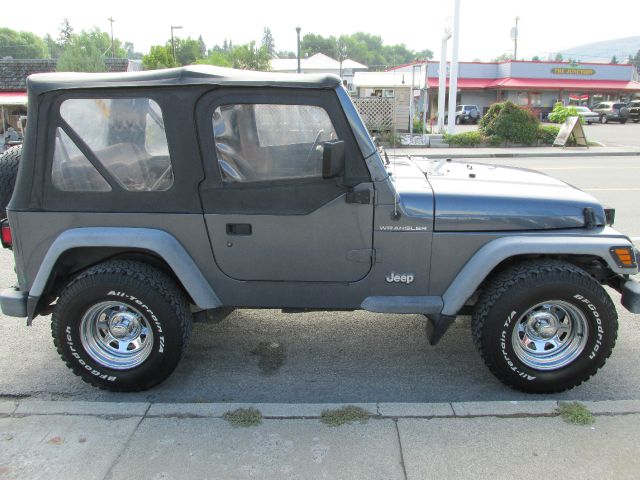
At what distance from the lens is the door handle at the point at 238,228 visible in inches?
129

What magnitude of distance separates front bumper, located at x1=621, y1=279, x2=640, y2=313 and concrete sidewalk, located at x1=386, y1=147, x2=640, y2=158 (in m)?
15.1

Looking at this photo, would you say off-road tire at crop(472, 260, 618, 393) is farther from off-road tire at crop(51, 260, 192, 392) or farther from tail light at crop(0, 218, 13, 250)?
tail light at crop(0, 218, 13, 250)

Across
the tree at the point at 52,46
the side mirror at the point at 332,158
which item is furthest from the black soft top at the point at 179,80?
the tree at the point at 52,46

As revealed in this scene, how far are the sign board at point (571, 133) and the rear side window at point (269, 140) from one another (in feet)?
66.3

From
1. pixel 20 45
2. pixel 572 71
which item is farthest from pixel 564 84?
pixel 20 45

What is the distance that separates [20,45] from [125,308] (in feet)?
331

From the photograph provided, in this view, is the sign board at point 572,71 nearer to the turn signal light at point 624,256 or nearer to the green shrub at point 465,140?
the green shrub at point 465,140

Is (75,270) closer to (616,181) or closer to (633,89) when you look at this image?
(616,181)

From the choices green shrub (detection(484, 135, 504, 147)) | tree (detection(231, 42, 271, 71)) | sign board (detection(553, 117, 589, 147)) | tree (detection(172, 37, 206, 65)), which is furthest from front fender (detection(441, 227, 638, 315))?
tree (detection(172, 37, 206, 65))

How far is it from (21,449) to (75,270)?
3.74 ft

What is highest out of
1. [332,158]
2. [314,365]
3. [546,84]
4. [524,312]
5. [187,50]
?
[187,50]

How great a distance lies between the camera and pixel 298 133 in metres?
3.23

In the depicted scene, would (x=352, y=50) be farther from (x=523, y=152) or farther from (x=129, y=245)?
(x=129, y=245)

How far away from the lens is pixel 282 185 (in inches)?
127
